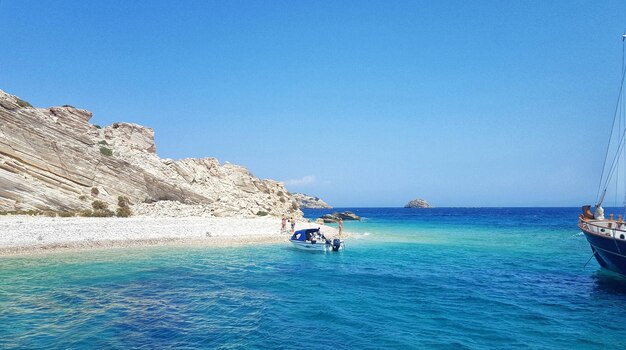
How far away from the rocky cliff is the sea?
13.4 m

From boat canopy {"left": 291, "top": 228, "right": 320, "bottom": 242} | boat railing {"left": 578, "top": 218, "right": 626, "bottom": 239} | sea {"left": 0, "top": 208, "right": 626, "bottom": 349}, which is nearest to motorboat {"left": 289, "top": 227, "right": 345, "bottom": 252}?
boat canopy {"left": 291, "top": 228, "right": 320, "bottom": 242}

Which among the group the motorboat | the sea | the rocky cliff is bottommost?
the sea

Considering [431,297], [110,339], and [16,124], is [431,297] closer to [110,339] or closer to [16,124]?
[110,339]

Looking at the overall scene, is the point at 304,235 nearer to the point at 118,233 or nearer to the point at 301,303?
the point at 118,233

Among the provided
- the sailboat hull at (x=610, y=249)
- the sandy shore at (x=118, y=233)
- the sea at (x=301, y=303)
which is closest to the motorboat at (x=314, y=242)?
the sea at (x=301, y=303)

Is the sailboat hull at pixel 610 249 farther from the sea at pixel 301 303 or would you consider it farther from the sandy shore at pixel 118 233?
the sandy shore at pixel 118 233

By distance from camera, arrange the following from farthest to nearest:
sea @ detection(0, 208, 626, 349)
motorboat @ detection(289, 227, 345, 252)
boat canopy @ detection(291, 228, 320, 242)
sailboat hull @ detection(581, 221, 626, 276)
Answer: boat canopy @ detection(291, 228, 320, 242)
motorboat @ detection(289, 227, 345, 252)
sailboat hull @ detection(581, 221, 626, 276)
sea @ detection(0, 208, 626, 349)

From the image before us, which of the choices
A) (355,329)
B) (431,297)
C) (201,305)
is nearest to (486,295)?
(431,297)

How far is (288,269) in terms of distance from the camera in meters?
24.3

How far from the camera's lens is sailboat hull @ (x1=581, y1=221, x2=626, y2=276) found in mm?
20281

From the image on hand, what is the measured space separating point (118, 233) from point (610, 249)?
35324 mm

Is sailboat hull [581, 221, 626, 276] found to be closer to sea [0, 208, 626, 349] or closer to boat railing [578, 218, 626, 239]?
boat railing [578, 218, 626, 239]

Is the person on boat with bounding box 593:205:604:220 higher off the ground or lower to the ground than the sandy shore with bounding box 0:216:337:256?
higher

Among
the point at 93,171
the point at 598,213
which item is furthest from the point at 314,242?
the point at 93,171
